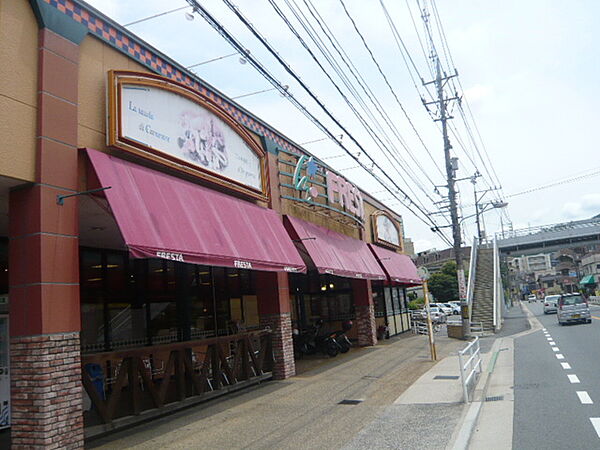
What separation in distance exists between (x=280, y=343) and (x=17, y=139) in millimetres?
8141

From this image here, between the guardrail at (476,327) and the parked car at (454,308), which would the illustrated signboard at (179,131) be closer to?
the guardrail at (476,327)

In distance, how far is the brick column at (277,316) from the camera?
12758mm

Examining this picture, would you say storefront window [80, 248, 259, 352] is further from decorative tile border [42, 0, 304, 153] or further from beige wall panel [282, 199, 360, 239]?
decorative tile border [42, 0, 304, 153]

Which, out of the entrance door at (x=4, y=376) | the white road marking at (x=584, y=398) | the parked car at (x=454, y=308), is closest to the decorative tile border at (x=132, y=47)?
the entrance door at (x=4, y=376)

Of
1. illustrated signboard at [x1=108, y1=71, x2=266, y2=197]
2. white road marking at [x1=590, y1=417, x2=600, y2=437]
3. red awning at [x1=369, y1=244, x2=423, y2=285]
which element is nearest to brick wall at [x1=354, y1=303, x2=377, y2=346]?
red awning at [x1=369, y1=244, x2=423, y2=285]

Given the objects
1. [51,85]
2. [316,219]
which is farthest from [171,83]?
[316,219]

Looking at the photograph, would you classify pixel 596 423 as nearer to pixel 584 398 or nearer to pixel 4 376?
pixel 584 398

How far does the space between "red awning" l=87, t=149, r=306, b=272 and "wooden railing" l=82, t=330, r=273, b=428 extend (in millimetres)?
2079

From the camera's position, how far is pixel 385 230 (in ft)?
82.1

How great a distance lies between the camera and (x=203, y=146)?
408 inches

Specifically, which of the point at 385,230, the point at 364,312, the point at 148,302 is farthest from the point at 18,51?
the point at 385,230

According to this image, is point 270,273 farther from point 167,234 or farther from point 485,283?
point 485,283

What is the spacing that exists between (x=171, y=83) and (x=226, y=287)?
7.09 meters

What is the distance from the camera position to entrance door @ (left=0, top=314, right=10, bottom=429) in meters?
8.20
